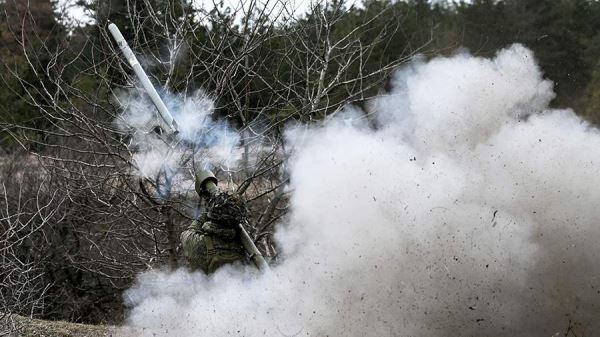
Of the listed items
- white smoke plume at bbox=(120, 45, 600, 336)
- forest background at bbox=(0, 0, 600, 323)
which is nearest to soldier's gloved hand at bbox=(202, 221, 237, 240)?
white smoke plume at bbox=(120, 45, 600, 336)

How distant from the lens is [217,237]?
29.2 feet

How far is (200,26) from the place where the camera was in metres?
13.8

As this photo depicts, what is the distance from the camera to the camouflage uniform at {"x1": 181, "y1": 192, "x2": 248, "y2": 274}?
867 centimetres

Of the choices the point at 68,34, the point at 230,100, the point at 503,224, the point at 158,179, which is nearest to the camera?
the point at 503,224

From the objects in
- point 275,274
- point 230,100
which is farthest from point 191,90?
point 275,274

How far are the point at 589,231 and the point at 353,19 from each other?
11.2m

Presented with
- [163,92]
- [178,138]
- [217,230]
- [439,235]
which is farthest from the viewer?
[163,92]

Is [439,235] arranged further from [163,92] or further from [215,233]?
[163,92]

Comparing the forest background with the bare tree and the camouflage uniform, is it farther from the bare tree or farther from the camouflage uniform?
the camouflage uniform

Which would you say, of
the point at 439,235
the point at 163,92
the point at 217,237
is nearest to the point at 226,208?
the point at 217,237

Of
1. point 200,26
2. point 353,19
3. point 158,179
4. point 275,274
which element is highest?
point 353,19

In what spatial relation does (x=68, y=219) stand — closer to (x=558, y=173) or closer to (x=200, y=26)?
(x=200, y=26)

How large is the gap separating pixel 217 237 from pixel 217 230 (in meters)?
0.10

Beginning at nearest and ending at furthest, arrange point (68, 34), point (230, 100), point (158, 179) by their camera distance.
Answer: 1. point (158, 179)
2. point (230, 100)
3. point (68, 34)
